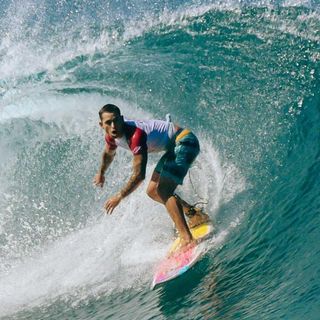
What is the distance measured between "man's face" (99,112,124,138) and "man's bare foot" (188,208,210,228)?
1229 millimetres

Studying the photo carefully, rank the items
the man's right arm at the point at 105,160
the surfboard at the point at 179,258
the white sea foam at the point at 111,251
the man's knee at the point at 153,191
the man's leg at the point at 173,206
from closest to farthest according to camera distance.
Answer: the surfboard at the point at 179,258, the man's leg at the point at 173,206, the man's knee at the point at 153,191, the man's right arm at the point at 105,160, the white sea foam at the point at 111,251

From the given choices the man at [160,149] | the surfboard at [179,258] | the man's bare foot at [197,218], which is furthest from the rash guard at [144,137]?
the surfboard at [179,258]

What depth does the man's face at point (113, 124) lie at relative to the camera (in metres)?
5.17

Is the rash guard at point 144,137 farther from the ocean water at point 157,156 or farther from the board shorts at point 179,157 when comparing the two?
the ocean water at point 157,156

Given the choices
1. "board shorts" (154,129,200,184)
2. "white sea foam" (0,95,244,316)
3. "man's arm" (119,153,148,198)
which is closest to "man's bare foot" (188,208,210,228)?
"white sea foam" (0,95,244,316)

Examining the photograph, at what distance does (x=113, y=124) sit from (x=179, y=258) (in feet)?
4.55

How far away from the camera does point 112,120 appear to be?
17.0 ft

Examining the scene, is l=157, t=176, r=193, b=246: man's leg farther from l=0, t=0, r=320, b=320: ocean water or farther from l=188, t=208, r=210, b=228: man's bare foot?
l=188, t=208, r=210, b=228: man's bare foot

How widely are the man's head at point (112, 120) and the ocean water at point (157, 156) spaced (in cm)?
137

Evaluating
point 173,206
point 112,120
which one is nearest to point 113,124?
point 112,120

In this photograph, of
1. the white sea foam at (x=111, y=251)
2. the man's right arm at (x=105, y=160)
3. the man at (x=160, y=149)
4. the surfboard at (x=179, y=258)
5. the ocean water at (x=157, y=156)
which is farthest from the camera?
the white sea foam at (x=111, y=251)

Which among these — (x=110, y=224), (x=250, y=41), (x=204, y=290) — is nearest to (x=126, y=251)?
(x=110, y=224)

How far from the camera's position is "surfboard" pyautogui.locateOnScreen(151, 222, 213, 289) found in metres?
5.38

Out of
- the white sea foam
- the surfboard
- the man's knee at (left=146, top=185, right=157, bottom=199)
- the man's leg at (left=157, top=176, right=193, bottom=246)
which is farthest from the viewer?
the white sea foam
